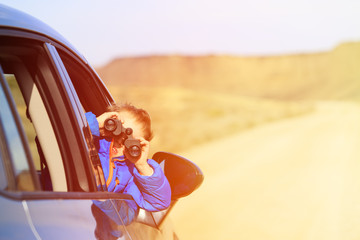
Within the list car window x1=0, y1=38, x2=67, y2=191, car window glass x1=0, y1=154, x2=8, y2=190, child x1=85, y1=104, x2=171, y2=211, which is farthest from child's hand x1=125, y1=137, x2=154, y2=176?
car window glass x1=0, y1=154, x2=8, y2=190

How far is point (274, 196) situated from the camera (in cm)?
947

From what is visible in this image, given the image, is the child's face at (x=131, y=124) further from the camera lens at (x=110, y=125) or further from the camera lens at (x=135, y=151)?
the camera lens at (x=135, y=151)

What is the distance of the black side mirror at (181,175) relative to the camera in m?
2.95

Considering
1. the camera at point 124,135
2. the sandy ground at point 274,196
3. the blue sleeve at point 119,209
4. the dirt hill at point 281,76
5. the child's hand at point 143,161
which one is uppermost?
the camera at point 124,135

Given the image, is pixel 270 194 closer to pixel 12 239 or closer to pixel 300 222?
pixel 300 222

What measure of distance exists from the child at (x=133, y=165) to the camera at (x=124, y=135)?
0.04 m

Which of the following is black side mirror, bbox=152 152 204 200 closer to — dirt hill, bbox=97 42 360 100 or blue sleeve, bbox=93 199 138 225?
blue sleeve, bbox=93 199 138 225

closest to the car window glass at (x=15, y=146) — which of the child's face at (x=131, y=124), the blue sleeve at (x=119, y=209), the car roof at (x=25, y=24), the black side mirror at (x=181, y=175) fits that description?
the car roof at (x=25, y=24)

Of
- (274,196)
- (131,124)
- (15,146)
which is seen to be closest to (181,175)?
(131,124)

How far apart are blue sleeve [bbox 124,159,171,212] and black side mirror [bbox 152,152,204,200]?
0.91 feet

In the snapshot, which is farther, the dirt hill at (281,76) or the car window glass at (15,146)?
the dirt hill at (281,76)

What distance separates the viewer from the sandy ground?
7.23 m

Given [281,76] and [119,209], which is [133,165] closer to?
[119,209]

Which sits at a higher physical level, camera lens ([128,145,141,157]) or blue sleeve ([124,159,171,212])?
camera lens ([128,145,141,157])
